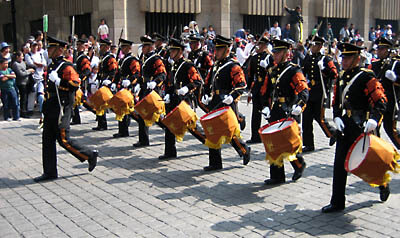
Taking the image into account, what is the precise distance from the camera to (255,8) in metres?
23.7

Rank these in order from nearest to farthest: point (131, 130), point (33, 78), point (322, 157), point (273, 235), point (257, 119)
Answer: point (273, 235) < point (322, 157) < point (257, 119) < point (131, 130) < point (33, 78)

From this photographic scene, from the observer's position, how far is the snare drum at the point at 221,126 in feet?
25.2

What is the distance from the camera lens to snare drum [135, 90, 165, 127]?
9.29 m

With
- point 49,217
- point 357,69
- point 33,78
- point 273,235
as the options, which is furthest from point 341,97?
point 33,78

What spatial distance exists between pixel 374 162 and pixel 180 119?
3634mm

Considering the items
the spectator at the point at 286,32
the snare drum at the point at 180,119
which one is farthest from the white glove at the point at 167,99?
the spectator at the point at 286,32

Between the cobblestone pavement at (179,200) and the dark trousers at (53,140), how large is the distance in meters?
0.33

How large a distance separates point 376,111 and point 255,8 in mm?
18265

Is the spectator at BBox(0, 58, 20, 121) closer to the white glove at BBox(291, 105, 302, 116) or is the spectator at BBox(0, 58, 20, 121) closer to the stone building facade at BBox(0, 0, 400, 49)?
the stone building facade at BBox(0, 0, 400, 49)

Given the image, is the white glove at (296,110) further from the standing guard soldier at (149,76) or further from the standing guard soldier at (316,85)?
the standing guard soldier at (149,76)

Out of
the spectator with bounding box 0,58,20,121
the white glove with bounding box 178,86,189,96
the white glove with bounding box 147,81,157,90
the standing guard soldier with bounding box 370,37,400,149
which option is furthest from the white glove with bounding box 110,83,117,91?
the standing guard soldier with bounding box 370,37,400,149

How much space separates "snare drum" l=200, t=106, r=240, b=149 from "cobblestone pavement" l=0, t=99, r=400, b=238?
68 centimetres

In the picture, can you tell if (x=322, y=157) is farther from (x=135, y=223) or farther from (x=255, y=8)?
(x=255, y=8)

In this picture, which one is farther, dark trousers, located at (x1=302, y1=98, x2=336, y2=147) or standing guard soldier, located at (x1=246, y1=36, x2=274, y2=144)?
standing guard soldier, located at (x1=246, y1=36, x2=274, y2=144)
